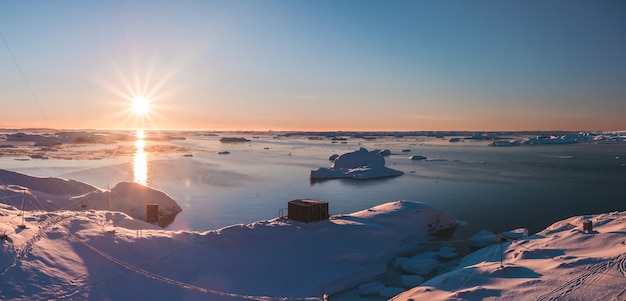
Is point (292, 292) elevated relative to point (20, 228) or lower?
lower

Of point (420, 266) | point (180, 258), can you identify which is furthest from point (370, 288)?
point (180, 258)

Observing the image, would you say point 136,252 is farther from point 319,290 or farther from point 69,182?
point 69,182

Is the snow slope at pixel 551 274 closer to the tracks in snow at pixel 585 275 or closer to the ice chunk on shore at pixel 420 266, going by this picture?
the tracks in snow at pixel 585 275

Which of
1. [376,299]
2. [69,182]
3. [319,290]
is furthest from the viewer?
[69,182]

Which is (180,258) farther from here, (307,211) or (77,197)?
(77,197)

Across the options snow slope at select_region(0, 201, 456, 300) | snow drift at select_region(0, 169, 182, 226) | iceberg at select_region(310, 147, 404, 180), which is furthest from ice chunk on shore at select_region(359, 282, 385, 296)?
iceberg at select_region(310, 147, 404, 180)

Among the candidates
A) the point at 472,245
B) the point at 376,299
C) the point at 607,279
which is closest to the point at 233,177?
the point at 472,245

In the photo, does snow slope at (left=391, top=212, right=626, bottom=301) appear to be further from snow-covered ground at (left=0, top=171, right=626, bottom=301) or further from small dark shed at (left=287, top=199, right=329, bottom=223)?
small dark shed at (left=287, top=199, right=329, bottom=223)
